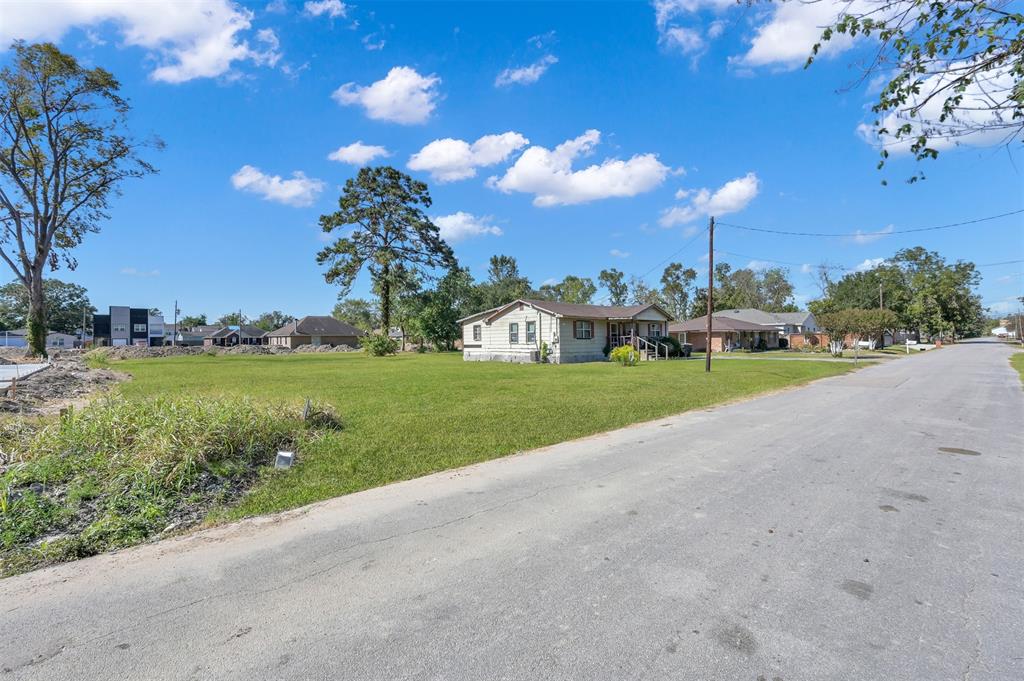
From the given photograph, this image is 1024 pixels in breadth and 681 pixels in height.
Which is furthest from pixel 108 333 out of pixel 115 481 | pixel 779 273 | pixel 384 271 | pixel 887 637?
pixel 779 273

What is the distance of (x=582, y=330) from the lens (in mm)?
29156

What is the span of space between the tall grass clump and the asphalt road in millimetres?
562

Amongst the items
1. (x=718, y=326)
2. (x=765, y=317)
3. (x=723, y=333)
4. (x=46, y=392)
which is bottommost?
(x=46, y=392)

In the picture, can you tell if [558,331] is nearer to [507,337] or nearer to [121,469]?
[507,337]

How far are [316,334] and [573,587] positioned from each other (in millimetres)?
71379

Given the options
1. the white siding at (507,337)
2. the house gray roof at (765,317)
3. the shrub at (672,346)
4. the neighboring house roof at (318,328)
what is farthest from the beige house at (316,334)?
the house gray roof at (765,317)

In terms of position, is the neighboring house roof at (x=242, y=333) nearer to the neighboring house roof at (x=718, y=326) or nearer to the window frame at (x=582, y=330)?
the neighboring house roof at (x=718, y=326)

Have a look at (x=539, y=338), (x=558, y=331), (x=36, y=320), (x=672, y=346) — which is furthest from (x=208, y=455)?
(x=36, y=320)

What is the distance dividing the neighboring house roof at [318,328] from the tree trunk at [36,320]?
131ft

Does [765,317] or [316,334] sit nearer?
[765,317]

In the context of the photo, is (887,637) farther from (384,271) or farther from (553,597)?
(384,271)

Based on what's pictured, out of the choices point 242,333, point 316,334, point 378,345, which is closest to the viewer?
point 378,345

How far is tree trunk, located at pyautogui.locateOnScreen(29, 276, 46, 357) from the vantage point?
26.5 metres

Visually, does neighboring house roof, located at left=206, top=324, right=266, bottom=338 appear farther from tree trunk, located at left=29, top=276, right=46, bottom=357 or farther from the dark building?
tree trunk, located at left=29, top=276, right=46, bottom=357
